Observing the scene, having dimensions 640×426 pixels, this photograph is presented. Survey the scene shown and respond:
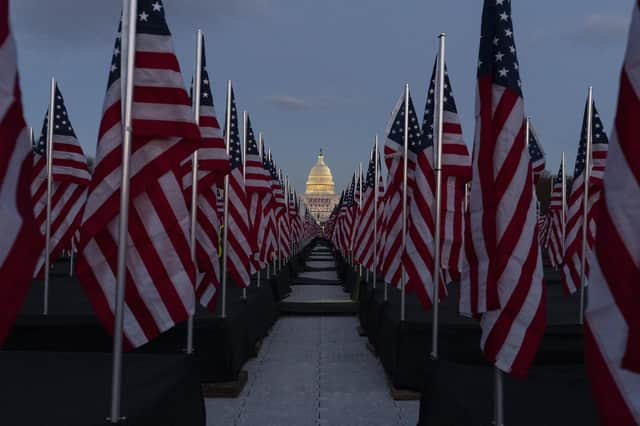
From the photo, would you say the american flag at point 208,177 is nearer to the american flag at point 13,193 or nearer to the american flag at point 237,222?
the american flag at point 237,222

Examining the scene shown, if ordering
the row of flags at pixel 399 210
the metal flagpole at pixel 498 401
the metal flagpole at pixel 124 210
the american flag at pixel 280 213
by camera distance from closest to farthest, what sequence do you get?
1. the row of flags at pixel 399 210
2. the metal flagpole at pixel 124 210
3. the metal flagpole at pixel 498 401
4. the american flag at pixel 280 213

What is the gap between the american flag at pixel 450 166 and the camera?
909 centimetres

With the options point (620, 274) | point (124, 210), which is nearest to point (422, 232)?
point (124, 210)

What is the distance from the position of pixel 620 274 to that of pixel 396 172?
811cm

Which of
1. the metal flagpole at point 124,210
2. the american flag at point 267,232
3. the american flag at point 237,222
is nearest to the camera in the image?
the metal flagpole at point 124,210

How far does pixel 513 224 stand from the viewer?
15.8ft

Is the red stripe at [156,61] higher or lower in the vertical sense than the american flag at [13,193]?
higher

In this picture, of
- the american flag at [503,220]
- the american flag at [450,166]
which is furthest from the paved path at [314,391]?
the american flag at [503,220]

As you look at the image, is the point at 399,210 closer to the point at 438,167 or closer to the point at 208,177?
the point at 208,177

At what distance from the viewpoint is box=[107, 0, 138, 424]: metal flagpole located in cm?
450

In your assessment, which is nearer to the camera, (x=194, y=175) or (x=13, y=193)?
(x=13, y=193)

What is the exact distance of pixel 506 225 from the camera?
483cm

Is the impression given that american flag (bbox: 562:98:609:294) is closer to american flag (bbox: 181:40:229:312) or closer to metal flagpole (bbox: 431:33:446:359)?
metal flagpole (bbox: 431:33:446:359)

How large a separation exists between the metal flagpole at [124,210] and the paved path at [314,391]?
4.02 metres
